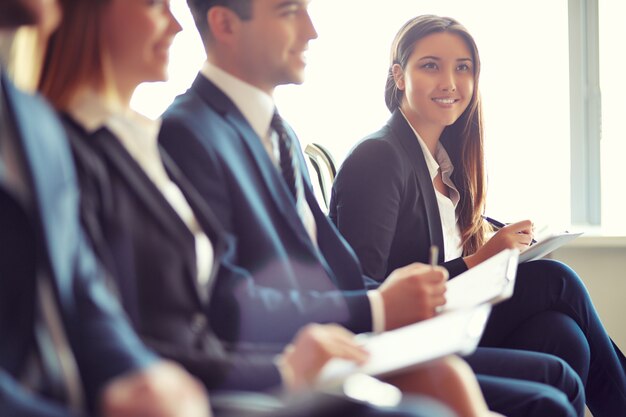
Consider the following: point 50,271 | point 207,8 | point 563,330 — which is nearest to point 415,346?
point 50,271

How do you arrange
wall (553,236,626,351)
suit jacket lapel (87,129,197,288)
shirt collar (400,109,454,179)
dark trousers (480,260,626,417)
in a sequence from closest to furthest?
suit jacket lapel (87,129,197,288)
dark trousers (480,260,626,417)
shirt collar (400,109,454,179)
wall (553,236,626,351)

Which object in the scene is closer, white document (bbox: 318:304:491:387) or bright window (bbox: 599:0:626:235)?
white document (bbox: 318:304:491:387)

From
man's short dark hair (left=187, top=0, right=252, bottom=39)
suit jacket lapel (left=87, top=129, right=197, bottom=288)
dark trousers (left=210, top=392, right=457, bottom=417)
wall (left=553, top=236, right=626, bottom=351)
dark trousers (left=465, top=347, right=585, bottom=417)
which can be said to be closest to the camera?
dark trousers (left=210, top=392, right=457, bottom=417)

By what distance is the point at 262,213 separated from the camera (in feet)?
3.78

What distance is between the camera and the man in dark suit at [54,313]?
0.72m

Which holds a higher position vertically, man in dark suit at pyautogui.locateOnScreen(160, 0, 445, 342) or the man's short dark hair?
the man's short dark hair

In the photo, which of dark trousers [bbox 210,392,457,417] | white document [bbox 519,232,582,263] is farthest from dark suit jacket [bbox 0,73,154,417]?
white document [bbox 519,232,582,263]

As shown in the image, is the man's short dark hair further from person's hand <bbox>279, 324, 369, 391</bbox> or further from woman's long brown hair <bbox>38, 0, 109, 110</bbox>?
person's hand <bbox>279, 324, 369, 391</bbox>

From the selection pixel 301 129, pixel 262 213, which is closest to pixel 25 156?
pixel 262 213

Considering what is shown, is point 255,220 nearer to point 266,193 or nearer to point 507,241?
point 266,193

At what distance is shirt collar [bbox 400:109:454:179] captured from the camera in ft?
6.92

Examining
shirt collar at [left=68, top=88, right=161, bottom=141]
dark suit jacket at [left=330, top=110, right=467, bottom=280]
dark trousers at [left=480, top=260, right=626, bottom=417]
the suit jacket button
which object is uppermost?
shirt collar at [left=68, top=88, right=161, bottom=141]

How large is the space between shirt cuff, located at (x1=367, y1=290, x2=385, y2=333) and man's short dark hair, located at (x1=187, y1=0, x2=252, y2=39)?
0.46 meters

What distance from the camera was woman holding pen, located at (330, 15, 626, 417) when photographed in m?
1.87
